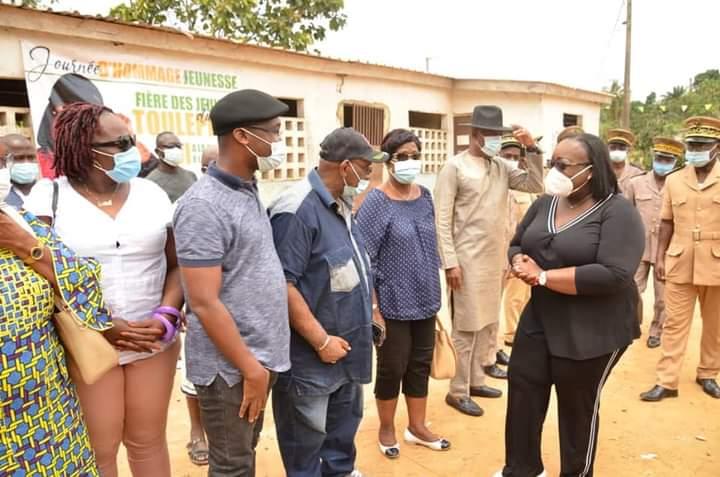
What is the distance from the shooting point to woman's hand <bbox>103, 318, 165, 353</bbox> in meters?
1.91

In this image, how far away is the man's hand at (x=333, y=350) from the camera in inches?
89.0

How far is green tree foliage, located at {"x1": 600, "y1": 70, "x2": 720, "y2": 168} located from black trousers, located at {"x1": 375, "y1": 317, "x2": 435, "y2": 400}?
18349 mm

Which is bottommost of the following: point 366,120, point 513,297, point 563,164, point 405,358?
point 513,297

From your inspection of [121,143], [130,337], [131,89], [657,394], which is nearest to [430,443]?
[657,394]

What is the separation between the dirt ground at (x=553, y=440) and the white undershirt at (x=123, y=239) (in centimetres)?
146

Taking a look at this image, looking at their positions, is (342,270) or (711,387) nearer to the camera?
(342,270)

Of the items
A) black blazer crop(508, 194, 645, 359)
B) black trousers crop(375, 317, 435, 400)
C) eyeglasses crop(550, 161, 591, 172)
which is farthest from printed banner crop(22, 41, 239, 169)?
black blazer crop(508, 194, 645, 359)

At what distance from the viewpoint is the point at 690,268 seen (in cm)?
399

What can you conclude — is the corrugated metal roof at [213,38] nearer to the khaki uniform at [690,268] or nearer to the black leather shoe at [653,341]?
the khaki uniform at [690,268]

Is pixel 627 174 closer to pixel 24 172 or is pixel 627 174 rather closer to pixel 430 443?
pixel 430 443

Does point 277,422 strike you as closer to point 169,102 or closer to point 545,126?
point 169,102

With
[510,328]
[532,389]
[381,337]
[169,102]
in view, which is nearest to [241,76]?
[169,102]

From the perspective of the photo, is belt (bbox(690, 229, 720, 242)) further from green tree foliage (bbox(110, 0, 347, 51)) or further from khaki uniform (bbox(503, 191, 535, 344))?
green tree foliage (bbox(110, 0, 347, 51))

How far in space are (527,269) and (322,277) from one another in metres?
0.97
